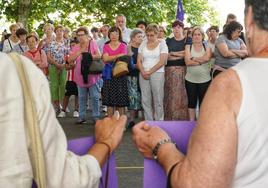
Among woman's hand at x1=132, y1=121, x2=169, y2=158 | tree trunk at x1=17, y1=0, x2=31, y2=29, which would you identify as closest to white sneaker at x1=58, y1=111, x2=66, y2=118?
woman's hand at x1=132, y1=121, x2=169, y2=158

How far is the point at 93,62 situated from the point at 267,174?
7.32m

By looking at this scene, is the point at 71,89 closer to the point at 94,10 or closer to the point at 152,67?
the point at 152,67

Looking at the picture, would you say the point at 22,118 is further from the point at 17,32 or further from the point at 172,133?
the point at 17,32

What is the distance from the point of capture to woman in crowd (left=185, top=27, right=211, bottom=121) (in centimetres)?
820

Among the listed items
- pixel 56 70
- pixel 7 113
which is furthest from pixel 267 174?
pixel 56 70

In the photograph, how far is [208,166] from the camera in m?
1.59

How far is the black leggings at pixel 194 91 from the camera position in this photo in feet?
27.0

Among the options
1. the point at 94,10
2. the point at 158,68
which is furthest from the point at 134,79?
the point at 94,10

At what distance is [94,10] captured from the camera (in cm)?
2238

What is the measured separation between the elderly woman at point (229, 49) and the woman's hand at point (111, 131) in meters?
6.31

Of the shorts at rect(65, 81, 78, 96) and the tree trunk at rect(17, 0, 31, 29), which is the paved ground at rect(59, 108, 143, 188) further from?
the tree trunk at rect(17, 0, 31, 29)

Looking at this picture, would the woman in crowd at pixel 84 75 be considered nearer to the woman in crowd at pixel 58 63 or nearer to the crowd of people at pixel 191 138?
the woman in crowd at pixel 58 63

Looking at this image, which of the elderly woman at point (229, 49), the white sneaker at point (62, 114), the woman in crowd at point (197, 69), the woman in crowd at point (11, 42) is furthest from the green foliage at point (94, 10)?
the elderly woman at point (229, 49)

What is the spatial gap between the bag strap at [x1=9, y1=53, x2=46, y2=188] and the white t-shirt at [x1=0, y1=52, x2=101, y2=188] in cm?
2
